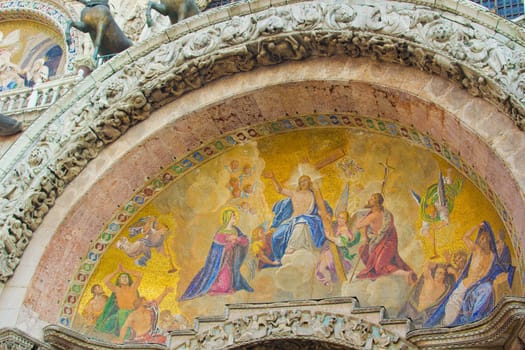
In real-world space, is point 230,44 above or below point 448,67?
above

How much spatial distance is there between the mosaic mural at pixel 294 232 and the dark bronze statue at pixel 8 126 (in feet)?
5.60

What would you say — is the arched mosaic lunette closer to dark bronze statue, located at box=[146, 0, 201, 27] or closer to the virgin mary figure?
dark bronze statue, located at box=[146, 0, 201, 27]

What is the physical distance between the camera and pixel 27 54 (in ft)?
46.4

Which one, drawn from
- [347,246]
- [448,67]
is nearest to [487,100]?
[448,67]

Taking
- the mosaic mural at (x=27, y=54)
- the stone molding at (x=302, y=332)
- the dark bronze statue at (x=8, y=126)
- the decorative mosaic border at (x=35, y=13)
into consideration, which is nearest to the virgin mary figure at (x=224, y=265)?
the stone molding at (x=302, y=332)

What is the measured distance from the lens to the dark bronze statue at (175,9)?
408 inches

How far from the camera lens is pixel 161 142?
30.3ft

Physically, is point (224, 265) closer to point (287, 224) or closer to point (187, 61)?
point (287, 224)

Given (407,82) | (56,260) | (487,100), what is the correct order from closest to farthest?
(487,100)
(407,82)
(56,260)

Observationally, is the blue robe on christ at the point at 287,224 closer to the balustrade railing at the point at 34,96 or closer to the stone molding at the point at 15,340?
the stone molding at the point at 15,340

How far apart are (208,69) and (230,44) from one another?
13.3 inches

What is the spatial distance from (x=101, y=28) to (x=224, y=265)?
3.49 meters

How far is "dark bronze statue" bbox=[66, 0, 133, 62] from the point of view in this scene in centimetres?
1074

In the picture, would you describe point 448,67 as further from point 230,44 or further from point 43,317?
point 43,317
